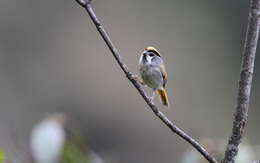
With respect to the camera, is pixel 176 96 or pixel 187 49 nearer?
pixel 176 96

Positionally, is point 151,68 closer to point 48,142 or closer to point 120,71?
point 48,142

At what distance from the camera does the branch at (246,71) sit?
5.87 ft

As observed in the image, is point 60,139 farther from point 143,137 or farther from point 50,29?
point 50,29

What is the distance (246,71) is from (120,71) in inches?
351

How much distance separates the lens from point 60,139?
7.71 ft

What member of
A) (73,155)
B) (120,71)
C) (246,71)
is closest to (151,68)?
(73,155)

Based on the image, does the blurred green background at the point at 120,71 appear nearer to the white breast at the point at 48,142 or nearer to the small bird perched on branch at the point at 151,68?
the small bird perched on branch at the point at 151,68

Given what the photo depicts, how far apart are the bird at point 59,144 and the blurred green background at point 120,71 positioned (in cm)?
706

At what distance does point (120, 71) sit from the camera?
1070cm

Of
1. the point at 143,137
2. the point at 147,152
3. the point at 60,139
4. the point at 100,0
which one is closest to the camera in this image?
the point at 60,139

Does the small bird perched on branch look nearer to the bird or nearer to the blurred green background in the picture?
the bird

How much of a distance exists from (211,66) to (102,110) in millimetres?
2198

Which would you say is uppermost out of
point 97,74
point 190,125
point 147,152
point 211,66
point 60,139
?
point 211,66

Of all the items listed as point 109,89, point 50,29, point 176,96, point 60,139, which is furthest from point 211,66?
point 60,139
